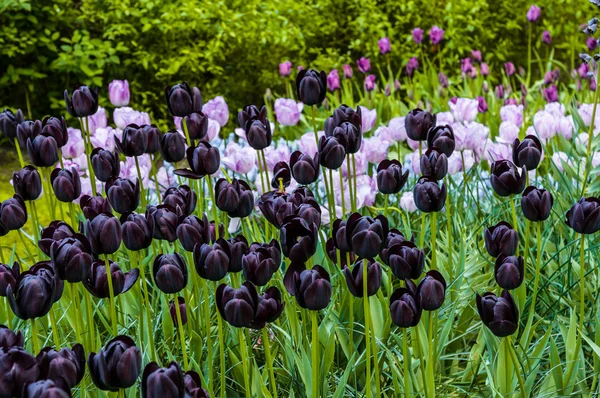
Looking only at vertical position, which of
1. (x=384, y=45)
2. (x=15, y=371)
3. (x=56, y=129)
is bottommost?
(x=384, y=45)

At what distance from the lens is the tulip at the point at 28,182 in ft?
6.58

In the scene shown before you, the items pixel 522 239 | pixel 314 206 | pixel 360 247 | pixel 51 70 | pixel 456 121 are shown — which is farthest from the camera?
pixel 51 70

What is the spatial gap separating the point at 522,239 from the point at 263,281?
1551mm

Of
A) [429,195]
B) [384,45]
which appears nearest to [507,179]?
[429,195]

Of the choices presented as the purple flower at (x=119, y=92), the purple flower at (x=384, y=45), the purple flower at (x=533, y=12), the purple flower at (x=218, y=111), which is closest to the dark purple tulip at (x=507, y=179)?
the purple flower at (x=218, y=111)

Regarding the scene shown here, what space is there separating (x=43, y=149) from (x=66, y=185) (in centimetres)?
15

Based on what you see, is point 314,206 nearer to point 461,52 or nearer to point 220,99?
point 220,99

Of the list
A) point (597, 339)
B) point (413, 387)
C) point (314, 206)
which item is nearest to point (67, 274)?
point (314, 206)

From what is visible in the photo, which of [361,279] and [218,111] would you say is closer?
[361,279]

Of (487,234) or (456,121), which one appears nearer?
(487,234)

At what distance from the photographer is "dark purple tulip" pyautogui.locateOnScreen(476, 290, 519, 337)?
1.50m

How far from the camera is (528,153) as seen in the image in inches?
81.5

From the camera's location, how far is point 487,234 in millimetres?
1775

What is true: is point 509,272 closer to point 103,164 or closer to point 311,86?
point 311,86
